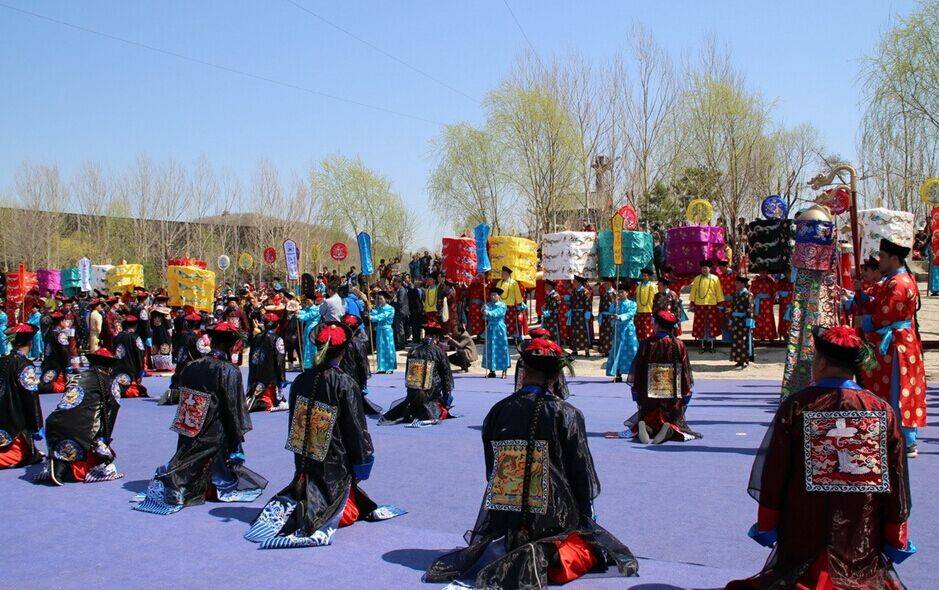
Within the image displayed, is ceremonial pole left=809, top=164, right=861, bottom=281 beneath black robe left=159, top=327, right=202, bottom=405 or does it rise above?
above

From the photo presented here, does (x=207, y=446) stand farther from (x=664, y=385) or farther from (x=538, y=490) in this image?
(x=664, y=385)

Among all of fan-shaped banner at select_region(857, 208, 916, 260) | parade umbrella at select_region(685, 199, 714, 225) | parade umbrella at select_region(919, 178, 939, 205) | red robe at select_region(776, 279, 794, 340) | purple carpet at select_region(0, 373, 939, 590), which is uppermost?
parade umbrella at select_region(919, 178, 939, 205)

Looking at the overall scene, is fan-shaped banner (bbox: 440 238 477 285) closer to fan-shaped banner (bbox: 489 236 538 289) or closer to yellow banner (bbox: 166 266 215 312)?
fan-shaped banner (bbox: 489 236 538 289)

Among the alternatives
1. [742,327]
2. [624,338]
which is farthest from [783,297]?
[624,338]

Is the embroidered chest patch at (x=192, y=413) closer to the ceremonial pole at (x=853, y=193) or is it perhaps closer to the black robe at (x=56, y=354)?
the ceremonial pole at (x=853, y=193)

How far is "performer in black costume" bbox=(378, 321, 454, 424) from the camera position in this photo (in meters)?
9.66

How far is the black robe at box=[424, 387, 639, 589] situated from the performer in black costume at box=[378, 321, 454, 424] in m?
5.18


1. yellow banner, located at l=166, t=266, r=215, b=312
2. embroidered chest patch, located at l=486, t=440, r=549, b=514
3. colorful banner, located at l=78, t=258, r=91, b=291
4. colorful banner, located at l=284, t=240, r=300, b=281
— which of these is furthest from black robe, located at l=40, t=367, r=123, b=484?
colorful banner, located at l=78, t=258, r=91, b=291

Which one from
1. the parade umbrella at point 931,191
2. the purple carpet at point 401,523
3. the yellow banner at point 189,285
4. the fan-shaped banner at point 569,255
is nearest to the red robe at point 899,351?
the purple carpet at point 401,523

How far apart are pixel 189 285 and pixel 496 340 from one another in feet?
22.8

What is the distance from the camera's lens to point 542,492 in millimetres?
4312

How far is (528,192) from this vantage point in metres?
29.5

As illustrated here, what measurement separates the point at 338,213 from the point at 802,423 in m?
34.7

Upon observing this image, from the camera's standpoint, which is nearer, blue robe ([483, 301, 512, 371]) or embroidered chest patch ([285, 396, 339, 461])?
embroidered chest patch ([285, 396, 339, 461])
